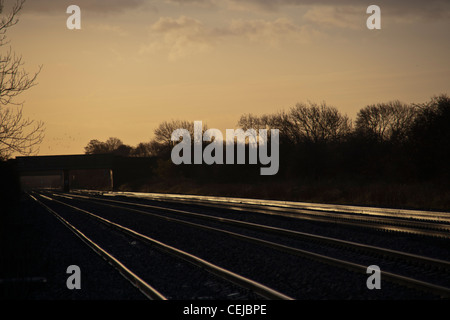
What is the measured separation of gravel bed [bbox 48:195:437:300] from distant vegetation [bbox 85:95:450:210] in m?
11.4

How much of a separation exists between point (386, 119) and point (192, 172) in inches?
1153

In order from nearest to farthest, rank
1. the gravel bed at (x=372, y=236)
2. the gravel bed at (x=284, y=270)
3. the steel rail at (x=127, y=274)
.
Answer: the gravel bed at (x=284, y=270) → the steel rail at (x=127, y=274) → the gravel bed at (x=372, y=236)

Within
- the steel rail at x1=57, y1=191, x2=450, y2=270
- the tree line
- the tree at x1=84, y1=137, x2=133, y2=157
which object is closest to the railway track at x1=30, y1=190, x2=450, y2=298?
the steel rail at x1=57, y1=191, x2=450, y2=270

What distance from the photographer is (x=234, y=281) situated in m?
8.88

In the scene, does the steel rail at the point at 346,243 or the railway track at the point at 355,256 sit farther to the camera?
the steel rail at the point at 346,243

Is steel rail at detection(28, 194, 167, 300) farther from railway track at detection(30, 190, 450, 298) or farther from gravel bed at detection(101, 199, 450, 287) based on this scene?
gravel bed at detection(101, 199, 450, 287)

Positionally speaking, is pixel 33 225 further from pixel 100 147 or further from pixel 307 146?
pixel 100 147

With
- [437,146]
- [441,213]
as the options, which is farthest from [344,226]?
[437,146]

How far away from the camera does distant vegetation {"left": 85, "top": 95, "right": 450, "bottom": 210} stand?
26766 mm

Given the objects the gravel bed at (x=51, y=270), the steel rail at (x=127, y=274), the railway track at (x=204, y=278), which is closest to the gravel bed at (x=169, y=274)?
the railway track at (x=204, y=278)

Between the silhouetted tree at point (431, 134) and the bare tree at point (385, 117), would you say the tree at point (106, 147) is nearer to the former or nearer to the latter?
the bare tree at point (385, 117)

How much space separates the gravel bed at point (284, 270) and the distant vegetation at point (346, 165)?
1139cm

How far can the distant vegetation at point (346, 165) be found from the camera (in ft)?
87.8
